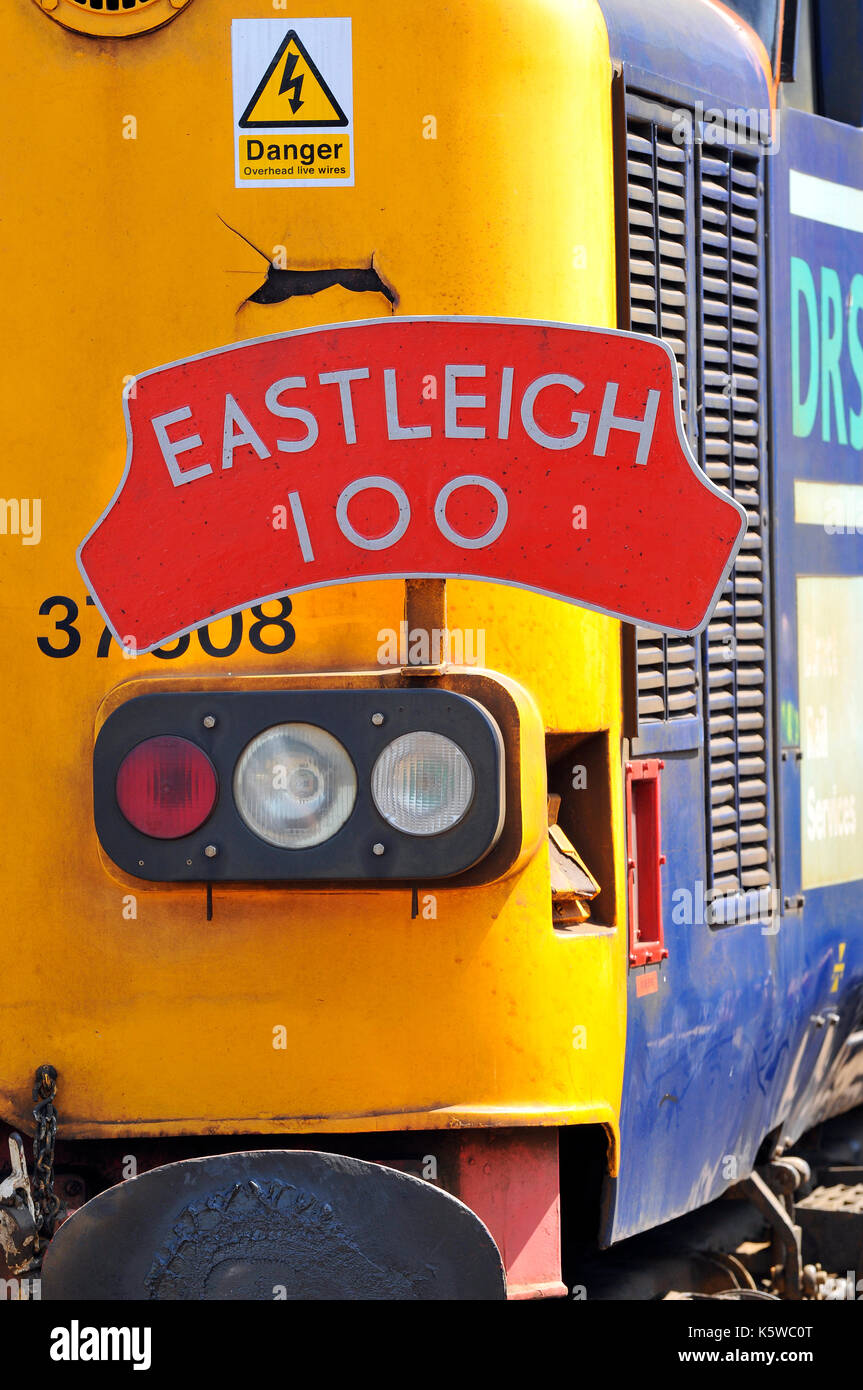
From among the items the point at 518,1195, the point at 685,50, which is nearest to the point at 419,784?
the point at 518,1195

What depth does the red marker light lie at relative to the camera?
2484 millimetres

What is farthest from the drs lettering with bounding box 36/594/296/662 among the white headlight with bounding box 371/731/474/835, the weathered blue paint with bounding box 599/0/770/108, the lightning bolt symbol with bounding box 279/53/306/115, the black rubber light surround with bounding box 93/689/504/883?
the weathered blue paint with bounding box 599/0/770/108

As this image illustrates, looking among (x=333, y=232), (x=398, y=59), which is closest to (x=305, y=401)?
(x=333, y=232)

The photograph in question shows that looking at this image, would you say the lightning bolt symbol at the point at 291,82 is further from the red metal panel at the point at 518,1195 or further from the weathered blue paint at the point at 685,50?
the red metal panel at the point at 518,1195

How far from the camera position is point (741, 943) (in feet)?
10.7

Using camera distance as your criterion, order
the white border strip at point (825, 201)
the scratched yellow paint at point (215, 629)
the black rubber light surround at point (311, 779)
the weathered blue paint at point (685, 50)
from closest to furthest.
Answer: the black rubber light surround at point (311, 779)
the scratched yellow paint at point (215, 629)
the weathered blue paint at point (685, 50)
the white border strip at point (825, 201)

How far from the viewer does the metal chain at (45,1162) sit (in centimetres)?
253

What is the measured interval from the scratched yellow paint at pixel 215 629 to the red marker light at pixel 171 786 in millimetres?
127

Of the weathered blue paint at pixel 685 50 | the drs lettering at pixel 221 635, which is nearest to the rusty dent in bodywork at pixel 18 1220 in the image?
the drs lettering at pixel 221 635

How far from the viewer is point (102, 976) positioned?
103 inches

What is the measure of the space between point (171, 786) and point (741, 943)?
1271 mm

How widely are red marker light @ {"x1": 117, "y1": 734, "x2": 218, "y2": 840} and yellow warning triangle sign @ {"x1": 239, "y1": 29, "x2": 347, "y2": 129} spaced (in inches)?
37.5
